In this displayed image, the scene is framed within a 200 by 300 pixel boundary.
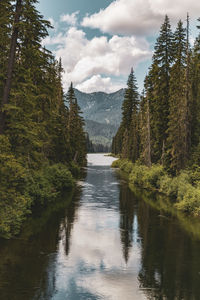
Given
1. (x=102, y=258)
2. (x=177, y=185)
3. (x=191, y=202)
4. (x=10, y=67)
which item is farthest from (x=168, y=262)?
(x=177, y=185)

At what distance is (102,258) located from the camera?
12.5 meters

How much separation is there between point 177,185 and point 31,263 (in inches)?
708

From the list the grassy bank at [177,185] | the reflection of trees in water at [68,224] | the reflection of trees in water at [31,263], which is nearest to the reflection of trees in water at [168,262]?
the grassy bank at [177,185]

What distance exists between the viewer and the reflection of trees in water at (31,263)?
9227 mm

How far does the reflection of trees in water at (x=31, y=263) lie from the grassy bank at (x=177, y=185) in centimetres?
927

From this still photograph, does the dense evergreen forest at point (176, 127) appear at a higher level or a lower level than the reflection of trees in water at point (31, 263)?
higher

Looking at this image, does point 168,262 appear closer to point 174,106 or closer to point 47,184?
point 47,184

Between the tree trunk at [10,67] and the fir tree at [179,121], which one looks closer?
the tree trunk at [10,67]

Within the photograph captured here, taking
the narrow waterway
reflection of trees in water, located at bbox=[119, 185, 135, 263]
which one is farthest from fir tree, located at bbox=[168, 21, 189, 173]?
the narrow waterway

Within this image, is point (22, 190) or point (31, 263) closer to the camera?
point (31, 263)

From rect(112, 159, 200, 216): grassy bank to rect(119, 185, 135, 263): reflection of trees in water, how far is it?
11.5ft

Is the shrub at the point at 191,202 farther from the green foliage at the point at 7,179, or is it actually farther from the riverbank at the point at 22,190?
the green foliage at the point at 7,179

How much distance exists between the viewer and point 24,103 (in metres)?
14.7

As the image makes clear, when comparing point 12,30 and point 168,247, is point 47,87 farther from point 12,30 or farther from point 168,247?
point 168,247
